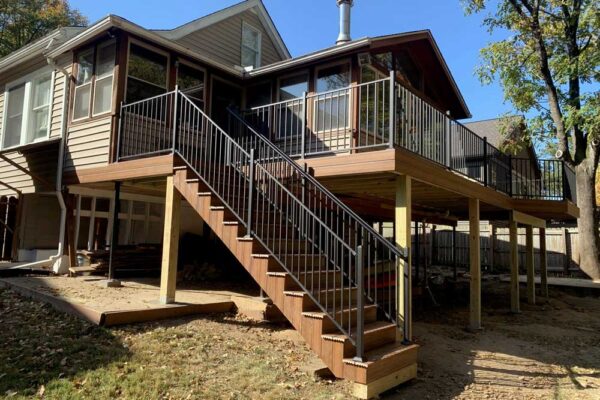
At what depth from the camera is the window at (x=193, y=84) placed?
10.9 metres

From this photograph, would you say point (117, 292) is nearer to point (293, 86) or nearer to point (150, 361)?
point (150, 361)

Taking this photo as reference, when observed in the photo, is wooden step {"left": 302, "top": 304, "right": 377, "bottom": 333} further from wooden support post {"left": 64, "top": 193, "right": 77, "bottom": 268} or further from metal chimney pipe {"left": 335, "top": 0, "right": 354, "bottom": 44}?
metal chimney pipe {"left": 335, "top": 0, "right": 354, "bottom": 44}

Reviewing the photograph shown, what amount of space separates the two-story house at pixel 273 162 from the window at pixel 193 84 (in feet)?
0.11

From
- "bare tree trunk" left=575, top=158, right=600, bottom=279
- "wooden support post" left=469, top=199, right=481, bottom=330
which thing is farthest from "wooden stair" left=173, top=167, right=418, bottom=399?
"bare tree trunk" left=575, top=158, right=600, bottom=279

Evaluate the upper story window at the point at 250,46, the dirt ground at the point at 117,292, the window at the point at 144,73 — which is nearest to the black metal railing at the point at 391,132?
the window at the point at 144,73

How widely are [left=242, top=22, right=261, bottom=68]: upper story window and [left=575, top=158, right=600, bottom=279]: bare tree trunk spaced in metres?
12.3

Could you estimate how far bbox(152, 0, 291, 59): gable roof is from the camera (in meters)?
12.0

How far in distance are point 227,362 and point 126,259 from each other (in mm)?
6142

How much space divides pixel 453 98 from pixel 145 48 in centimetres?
892

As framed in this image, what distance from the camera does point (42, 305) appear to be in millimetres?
7137

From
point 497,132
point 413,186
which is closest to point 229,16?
point 413,186

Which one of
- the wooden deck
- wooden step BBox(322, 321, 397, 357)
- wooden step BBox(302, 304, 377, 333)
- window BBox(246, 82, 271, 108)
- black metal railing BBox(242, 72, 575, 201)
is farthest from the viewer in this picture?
window BBox(246, 82, 271, 108)

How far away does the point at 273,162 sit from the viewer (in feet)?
24.2

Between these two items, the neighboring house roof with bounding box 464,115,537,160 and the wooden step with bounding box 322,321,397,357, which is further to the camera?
the neighboring house roof with bounding box 464,115,537,160
